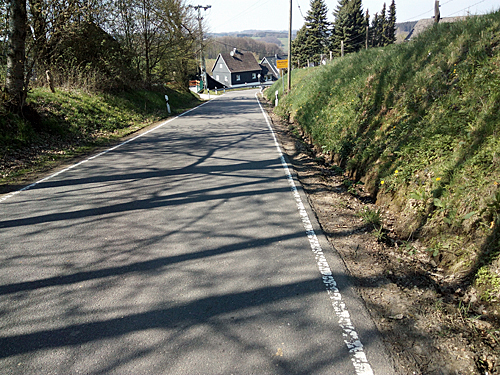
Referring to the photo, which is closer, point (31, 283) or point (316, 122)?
point (31, 283)

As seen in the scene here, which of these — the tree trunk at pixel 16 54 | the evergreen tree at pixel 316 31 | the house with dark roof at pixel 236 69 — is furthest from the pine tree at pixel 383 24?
the tree trunk at pixel 16 54

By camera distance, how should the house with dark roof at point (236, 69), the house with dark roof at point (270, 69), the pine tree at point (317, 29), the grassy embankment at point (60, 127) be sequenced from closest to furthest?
the grassy embankment at point (60, 127)
the pine tree at point (317, 29)
the house with dark roof at point (236, 69)
the house with dark roof at point (270, 69)

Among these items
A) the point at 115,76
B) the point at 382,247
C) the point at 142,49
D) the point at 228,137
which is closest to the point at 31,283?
the point at 382,247

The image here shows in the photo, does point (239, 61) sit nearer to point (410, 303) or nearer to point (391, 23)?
point (391, 23)

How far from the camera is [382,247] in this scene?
431 centimetres

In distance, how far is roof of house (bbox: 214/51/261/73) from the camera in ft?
281

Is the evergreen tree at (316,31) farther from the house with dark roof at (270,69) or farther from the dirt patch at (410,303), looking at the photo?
the dirt patch at (410,303)

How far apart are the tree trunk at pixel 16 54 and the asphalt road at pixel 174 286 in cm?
502

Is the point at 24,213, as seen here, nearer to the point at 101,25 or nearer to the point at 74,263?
the point at 74,263

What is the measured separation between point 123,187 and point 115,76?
1391cm

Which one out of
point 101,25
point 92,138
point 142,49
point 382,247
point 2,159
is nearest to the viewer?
point 382,247

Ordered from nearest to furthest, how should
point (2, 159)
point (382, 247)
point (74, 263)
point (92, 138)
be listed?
point (74, 263), point (382, 247), point (2, 159), point (92, 138)

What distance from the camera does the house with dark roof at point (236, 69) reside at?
85.7m

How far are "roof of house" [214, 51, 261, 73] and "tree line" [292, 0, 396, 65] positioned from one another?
18.5 metres
